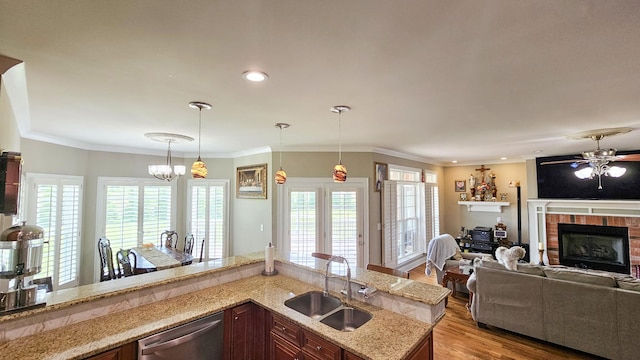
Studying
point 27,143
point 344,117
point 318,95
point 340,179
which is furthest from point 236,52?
point 27,143

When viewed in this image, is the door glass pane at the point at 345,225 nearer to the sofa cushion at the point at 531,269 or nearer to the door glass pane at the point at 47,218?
the sofa cushion at the point at 531,269

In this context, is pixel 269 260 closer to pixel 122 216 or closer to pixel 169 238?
pixel 169 238

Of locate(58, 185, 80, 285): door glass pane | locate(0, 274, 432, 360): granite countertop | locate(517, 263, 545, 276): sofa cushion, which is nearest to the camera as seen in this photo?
locate(0, 274, 432, 360): granite countertop

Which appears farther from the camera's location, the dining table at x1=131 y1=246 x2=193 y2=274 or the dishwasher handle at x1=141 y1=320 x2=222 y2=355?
the dining table at x1=131 y1=246 x2=193 y2=274

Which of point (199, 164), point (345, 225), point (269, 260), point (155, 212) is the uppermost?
point (199, 164)

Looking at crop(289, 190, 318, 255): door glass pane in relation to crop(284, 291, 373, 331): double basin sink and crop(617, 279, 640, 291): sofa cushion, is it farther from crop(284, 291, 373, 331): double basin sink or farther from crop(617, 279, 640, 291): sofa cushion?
crop(617, 279, 640, 291): sofa cushion

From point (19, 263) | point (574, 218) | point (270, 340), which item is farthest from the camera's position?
point (574, 218)

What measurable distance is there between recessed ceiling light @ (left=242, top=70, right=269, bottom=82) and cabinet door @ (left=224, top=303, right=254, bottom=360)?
1.86 m

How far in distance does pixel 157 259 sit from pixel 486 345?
14.9ft

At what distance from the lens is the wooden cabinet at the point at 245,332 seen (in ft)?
7.03

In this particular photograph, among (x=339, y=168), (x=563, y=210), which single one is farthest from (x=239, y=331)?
(x=563, y=210)

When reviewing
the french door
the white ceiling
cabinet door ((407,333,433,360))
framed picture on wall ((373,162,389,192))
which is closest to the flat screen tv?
the white ceiling

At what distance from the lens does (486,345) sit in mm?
3115

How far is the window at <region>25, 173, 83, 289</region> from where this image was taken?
3.84 metres
